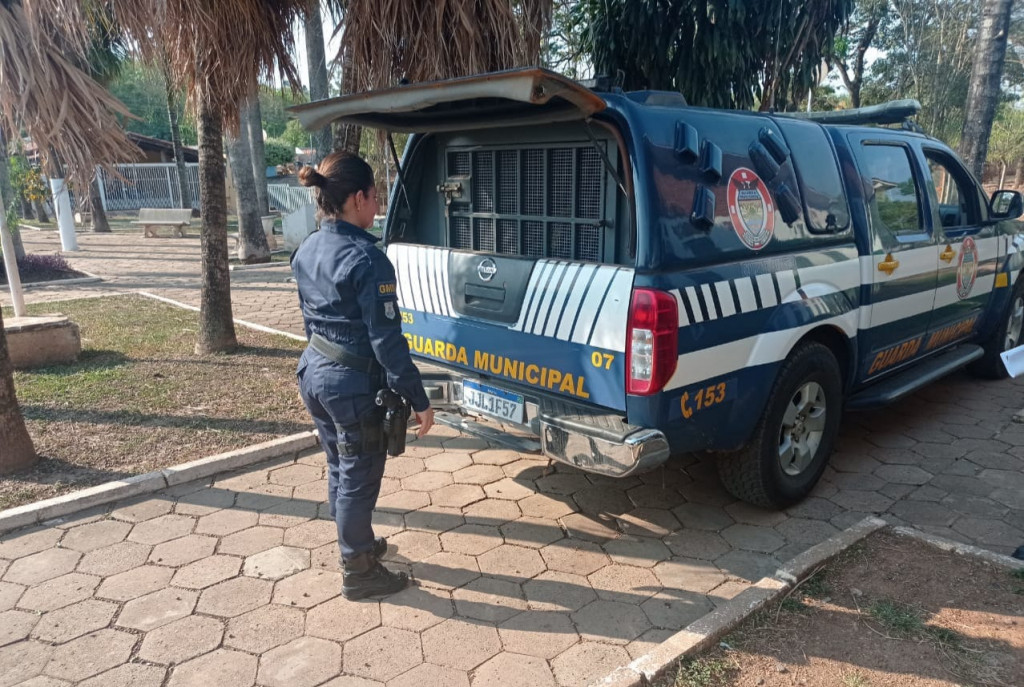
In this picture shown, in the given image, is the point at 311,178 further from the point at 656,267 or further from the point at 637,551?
the point at 637,551

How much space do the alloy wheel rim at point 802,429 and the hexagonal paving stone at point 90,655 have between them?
311 cm

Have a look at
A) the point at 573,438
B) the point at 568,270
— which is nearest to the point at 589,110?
the point at 568,270

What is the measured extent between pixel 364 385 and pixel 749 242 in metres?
1.91

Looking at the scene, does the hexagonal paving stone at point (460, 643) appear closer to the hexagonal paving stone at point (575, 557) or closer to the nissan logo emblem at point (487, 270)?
the hexagonal paving stone at point (575, 557)

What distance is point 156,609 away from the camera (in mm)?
3025

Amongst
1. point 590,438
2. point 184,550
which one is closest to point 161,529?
point 184,550

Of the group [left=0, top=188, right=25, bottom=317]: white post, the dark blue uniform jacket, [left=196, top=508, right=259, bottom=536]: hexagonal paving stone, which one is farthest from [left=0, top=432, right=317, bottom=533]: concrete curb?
[left=0, top=188, right=25, bottom=317]: white post

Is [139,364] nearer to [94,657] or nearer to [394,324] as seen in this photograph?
[94,657]

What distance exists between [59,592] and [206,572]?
1.99 feet

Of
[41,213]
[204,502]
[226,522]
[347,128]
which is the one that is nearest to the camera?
[226,522]

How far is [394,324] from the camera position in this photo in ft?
9.16

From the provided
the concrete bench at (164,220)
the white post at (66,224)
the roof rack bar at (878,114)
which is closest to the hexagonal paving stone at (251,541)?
the roof rack bar at (878,114)

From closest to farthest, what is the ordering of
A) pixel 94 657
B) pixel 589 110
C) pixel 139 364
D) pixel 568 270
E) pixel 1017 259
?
pixel 94 657
pixel 589 110
pixel 568 270
pixel 1017 259
pixel 139 364

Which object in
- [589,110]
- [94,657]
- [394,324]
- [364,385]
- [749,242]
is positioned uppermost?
[589,110]
